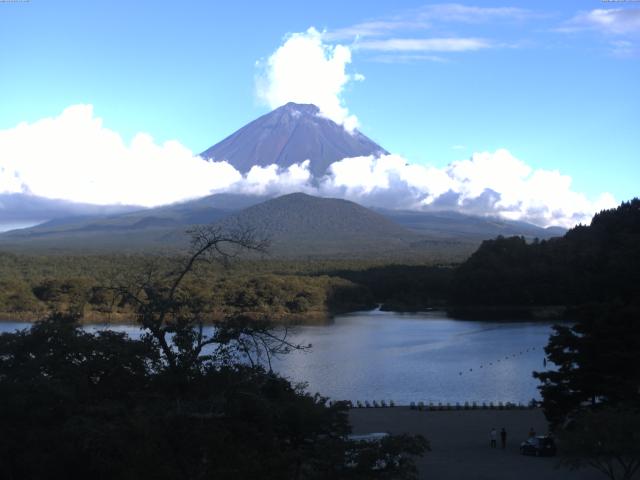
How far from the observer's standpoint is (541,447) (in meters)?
10.1

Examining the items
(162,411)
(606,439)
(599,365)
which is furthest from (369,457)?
(599,365)

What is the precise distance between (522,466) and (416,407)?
17.0ft

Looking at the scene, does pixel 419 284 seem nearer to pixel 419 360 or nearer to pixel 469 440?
pixel 419 360

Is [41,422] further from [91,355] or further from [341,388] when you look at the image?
[341,388]

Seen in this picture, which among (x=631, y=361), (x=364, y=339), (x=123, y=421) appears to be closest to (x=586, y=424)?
(x=631, y=361)

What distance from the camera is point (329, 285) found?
3981cm

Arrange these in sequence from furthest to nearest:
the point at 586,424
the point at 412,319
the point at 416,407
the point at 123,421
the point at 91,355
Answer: the point at 412,319 < the point at 416,407 < the point at 586,424 < the point at 91,355 < the point at 123,421

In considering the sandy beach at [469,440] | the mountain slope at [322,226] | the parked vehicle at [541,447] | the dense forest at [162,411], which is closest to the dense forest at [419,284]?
the sandy beach at [469,440]

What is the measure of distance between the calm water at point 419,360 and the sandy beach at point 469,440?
9.70ft

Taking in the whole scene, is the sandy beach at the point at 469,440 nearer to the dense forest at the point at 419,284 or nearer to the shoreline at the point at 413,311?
the dense forest at the point at 419,284

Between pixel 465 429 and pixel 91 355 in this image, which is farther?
pixel 465 429

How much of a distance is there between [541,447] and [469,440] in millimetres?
1572

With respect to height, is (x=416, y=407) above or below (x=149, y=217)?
below

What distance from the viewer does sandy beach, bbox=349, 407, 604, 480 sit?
909cm
